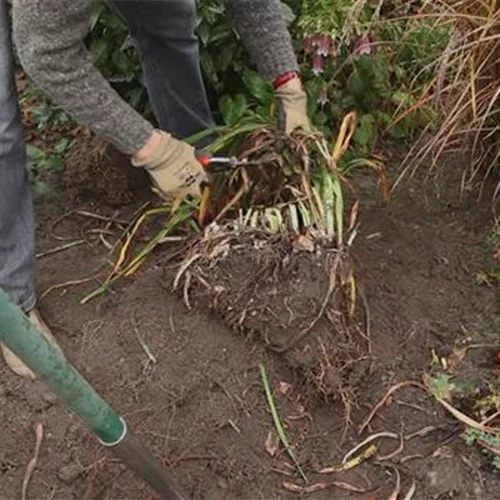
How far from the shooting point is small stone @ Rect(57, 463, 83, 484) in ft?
7.08

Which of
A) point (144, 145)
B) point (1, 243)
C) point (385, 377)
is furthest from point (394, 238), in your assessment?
point (1, 243)

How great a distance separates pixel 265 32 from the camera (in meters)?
2.32

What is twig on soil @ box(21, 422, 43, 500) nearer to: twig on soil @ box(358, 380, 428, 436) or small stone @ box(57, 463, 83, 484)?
small stone @ box(57, 463, 83, 484)

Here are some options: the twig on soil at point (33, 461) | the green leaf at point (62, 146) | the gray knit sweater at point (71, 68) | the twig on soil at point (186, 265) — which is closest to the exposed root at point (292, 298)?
the twig on soil at point (186, 265)

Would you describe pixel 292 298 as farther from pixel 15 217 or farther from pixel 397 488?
pixel 15 217

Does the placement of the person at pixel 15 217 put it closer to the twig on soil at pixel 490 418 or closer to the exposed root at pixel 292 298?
the exposed root at pixel 292 298

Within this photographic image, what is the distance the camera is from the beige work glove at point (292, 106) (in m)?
2.43

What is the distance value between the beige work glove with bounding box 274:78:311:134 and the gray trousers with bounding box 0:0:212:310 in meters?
0.36

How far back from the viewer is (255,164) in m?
2.37

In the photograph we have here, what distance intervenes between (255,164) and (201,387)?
1.81 feet

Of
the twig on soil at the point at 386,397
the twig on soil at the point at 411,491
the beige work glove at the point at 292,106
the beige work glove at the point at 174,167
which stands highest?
the beige work glove at the point at 174,167

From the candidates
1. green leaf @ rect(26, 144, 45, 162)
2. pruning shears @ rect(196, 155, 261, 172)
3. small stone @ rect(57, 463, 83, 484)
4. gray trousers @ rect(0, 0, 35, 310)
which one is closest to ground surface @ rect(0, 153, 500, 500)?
small stone @ rect(57, 463, 83, 484)

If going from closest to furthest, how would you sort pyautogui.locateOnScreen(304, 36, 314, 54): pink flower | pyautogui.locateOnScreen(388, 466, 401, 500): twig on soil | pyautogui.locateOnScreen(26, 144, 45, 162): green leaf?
1. pyautogui.locateOnScreen(388, 466, 401, 500): twig on soil
2. pyautogui.locateOnScreen(304, 36, 314, 54): pink flower
3. pyautogui.locateOnScreen(26, 144, 45, 162): green leaf

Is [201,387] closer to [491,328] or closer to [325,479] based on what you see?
[325,479]
